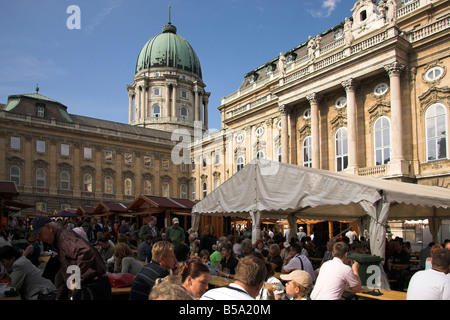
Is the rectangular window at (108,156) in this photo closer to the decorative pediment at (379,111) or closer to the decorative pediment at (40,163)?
the decorative pediment at (40,163)

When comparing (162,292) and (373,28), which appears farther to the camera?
(373,28)

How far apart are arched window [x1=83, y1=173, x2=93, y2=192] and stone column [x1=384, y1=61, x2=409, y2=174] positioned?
44746 millimetres

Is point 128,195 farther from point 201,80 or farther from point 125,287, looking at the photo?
point 125,287

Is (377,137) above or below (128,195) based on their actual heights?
above

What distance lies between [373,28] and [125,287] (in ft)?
90.2

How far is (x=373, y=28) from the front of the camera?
2881 cm

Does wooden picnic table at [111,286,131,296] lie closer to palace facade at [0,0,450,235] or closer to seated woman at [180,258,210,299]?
seated woman at [180,258,210,299]

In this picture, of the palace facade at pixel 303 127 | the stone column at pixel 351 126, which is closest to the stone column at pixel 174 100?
the palace facade at pixel 303 127

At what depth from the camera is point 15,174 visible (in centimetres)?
5200

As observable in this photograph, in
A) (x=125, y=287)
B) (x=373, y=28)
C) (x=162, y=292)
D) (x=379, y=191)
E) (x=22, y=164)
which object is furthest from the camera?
(x=22, y=164)

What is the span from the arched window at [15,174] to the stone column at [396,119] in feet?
153

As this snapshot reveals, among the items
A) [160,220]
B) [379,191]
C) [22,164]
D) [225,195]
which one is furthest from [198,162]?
[379,191]
